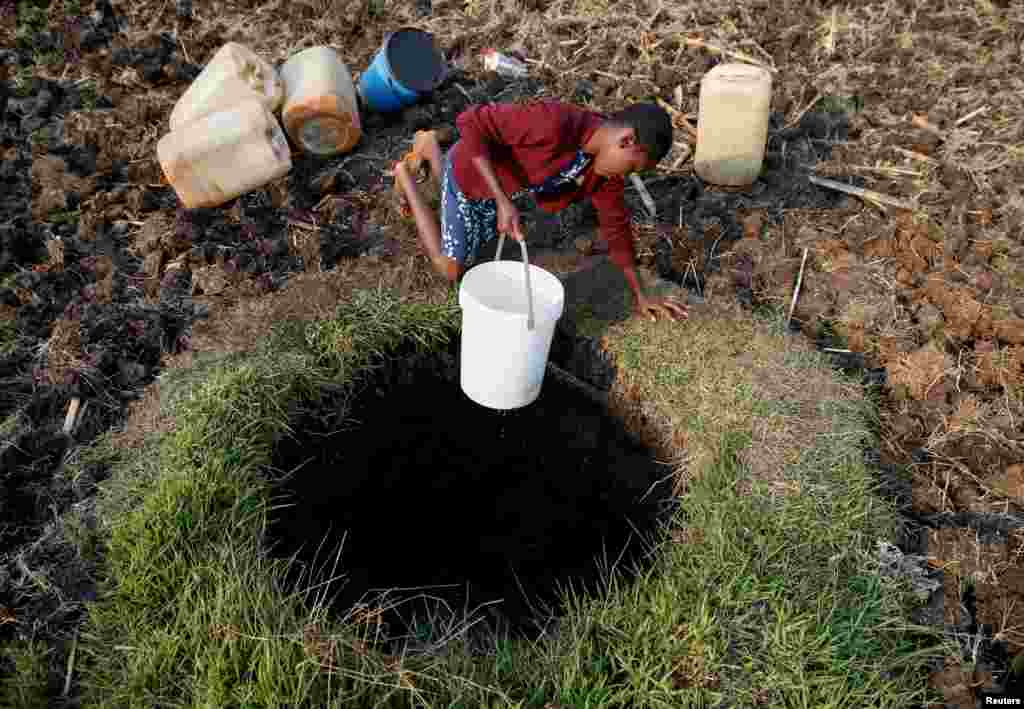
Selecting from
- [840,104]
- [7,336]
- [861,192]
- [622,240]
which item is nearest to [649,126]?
[622,240]

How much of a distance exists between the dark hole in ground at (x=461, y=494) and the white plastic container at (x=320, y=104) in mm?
1597

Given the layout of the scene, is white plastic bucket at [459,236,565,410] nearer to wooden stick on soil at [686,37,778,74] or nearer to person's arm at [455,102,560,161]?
person's arm at [455,102,560,161]

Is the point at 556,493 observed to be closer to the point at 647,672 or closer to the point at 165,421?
the point at 647,672

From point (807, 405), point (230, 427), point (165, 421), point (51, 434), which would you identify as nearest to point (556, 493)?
point (807, 405)

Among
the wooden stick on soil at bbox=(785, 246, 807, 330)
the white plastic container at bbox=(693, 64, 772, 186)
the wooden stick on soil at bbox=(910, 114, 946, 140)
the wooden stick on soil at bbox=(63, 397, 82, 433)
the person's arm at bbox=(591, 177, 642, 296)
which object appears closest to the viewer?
the wooden stick on soil at bbox=(63, 397, 82, 433)

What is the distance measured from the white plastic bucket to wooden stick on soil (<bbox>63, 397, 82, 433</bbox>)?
1.52m

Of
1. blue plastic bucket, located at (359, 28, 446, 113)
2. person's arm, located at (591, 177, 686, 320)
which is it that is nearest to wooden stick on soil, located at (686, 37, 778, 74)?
blue plastic bucket, located at (359, 28, 446, 113)

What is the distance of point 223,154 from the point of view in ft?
12.7

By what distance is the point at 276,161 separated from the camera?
4.00 m

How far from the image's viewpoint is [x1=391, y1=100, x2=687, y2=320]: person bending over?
9.14ft

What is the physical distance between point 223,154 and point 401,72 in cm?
120

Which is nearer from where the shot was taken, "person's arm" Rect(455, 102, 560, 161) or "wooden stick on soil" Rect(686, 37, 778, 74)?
"person's arm" Rect(455, 102, 560, 161)

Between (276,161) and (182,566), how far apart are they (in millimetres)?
2329

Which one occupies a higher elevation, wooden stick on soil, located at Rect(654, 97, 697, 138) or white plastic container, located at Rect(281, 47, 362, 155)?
white plastic container, located at Rect(281, 47, 362, 155)
